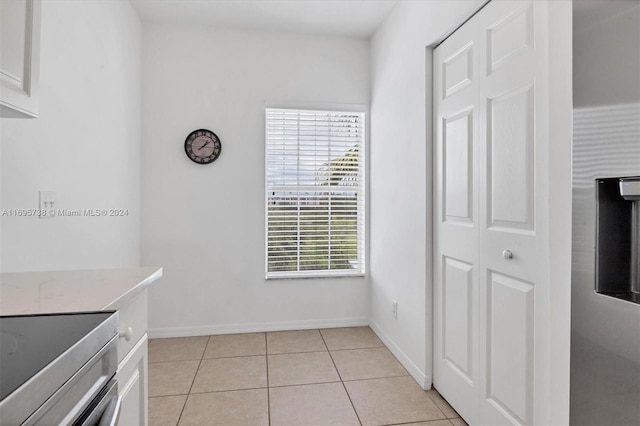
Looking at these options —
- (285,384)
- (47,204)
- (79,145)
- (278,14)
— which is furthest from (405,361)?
(278,14)

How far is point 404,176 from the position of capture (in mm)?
2480

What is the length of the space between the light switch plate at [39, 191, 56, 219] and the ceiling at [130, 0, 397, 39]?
1.85 meters

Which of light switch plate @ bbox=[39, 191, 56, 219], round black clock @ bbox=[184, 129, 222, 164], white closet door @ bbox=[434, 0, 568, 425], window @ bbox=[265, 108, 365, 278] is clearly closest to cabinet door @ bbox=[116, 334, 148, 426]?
light switch plate @ bbox=[39, 191, 56, 219]

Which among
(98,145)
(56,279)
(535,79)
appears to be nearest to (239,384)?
(56,279)

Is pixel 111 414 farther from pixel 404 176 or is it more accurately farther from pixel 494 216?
pixel 404 176

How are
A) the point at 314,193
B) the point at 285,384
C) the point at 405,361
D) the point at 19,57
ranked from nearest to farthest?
the point at 19,57
the point at 285,384
the point at 405,361
the point at 314,193

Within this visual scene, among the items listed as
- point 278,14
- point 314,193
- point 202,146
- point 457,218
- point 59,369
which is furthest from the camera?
point 314,193

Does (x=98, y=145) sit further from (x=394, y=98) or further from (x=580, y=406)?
(x=580, y=406)

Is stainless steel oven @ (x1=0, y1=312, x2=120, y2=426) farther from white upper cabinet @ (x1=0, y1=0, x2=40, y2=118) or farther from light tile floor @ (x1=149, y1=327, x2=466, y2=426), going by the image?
light tile floor @ (x1=149, y1=327, x2=466, y2=426)

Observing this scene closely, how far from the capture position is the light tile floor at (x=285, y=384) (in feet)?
6.18

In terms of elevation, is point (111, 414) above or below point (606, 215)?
below

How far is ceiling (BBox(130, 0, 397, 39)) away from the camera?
105 inches

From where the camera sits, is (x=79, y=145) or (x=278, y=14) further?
(x=278, y=14)

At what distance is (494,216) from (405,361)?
136 centimetres
